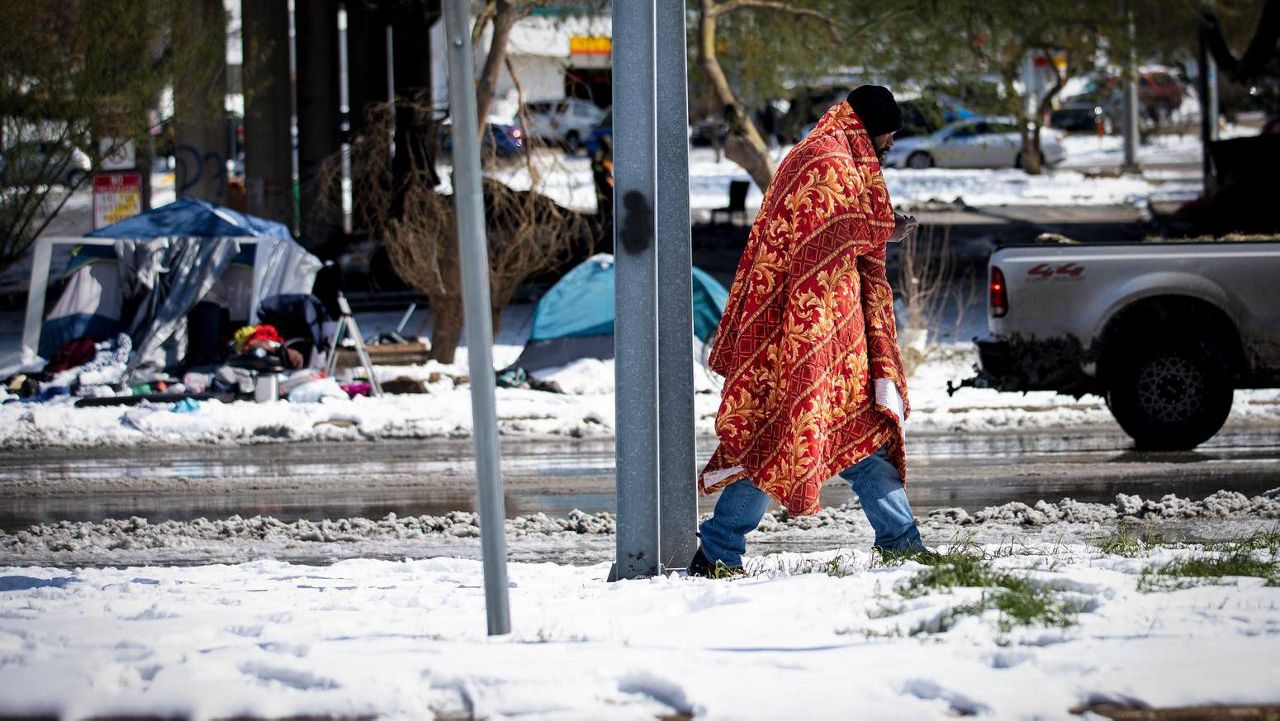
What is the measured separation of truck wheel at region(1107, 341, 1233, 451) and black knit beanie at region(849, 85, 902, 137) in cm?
493

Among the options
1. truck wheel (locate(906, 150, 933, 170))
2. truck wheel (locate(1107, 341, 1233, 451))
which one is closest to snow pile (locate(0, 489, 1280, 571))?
truck wheel (locate(1107, 341, 1233, 451))

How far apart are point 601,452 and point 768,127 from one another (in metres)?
43.3

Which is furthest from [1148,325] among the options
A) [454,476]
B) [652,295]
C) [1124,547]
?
[652,295]

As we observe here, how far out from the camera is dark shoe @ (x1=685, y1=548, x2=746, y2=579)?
21.0 ft

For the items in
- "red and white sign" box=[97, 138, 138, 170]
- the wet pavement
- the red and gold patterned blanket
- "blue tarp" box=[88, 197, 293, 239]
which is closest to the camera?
the red and gold patterned blanket

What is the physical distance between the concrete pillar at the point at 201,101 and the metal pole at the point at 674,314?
37.3 feet

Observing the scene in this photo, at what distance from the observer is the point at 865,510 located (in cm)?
643

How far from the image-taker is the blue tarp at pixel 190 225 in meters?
15.8

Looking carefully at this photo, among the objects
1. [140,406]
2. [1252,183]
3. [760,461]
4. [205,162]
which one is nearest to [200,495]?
[140,406]

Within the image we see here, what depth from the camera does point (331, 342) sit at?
46.5 feet

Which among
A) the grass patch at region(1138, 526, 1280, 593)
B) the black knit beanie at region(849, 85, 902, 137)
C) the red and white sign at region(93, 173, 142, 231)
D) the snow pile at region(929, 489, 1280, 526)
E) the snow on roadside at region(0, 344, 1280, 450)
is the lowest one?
the snow pile at region(929, 489, 1280, 526)

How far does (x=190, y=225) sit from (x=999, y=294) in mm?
8558

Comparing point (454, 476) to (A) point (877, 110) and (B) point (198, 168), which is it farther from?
(B) point (198, 168)

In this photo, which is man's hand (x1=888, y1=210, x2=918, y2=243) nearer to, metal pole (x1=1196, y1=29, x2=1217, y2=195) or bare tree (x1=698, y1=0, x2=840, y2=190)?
bare tree (x1=698, y1=0, x2=840, y2=190)
